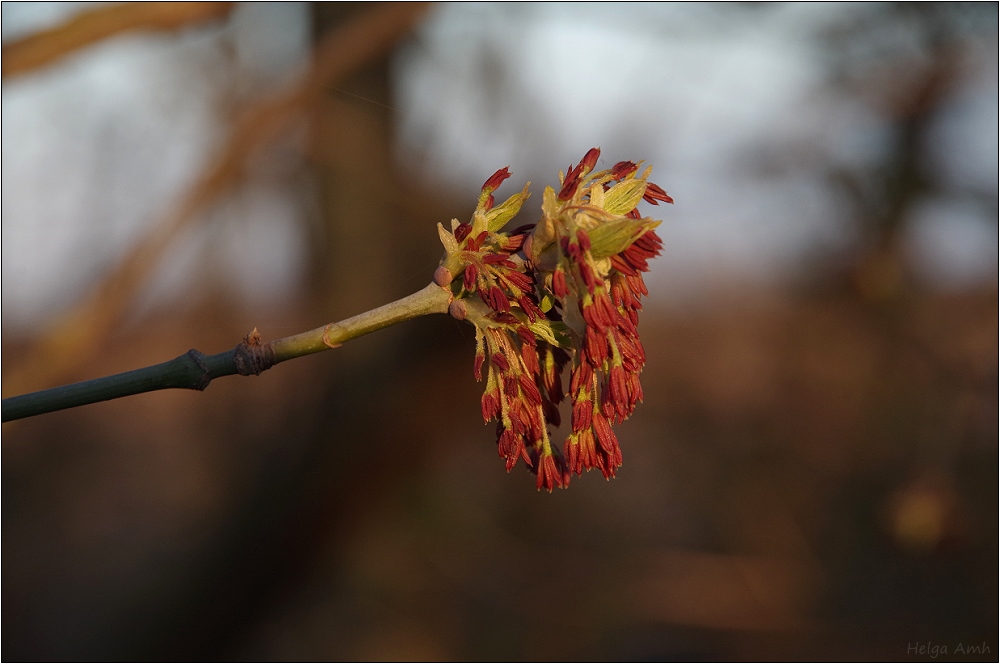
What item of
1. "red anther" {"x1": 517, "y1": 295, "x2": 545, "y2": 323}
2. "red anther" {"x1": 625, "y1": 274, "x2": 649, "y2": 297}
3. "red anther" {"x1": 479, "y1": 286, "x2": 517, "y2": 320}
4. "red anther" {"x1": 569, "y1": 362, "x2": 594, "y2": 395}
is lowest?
"red anther" {"x1": 569, "y1": 362, "x2": 594, "y2": 395}

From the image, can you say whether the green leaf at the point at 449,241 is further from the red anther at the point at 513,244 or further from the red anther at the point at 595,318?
the red anther at the point at 595,318

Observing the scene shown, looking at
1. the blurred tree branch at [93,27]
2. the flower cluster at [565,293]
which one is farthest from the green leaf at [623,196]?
the blurred tree branch at [93,27]

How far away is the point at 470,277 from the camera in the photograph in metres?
1.16

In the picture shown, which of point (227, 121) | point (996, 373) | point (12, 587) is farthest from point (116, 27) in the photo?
point (12, 587)

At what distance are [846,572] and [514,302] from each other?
24.2 ft

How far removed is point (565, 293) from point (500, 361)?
0.18 meters

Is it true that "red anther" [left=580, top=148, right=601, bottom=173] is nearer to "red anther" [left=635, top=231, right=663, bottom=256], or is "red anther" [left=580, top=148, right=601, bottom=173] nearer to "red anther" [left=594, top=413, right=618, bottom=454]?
"red anther" [left=635, top=231, right=663, bottom=256]

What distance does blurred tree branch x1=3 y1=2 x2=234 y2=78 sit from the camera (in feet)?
7.61

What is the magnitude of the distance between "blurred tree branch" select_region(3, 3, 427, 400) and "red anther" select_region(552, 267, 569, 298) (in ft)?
8.28

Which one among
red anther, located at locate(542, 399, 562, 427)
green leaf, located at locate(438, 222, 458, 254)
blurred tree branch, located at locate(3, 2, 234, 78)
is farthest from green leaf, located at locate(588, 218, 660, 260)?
blurred tree branch, located at locate(3, 2, 234, 78)

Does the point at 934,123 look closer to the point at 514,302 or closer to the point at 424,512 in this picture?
the point at 514,302

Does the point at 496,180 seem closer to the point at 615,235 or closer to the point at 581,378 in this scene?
the point at 615,235

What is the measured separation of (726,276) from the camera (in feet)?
34.1

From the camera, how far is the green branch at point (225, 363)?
1101 millimetres
